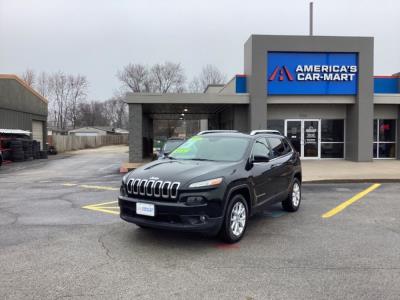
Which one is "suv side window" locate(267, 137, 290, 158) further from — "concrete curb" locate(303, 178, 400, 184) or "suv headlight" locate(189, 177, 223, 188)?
"concrete curb" locate(303, 178, 400, 184)

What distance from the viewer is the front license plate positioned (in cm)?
540

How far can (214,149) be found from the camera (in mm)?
6750

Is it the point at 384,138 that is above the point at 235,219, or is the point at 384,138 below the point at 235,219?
above

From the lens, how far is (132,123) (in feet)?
62.7

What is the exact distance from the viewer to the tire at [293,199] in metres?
8.11

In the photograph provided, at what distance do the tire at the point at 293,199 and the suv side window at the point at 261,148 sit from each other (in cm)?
132

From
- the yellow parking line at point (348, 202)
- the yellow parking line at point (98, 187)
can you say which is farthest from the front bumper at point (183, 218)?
the yellow parking line at point (98, 187)

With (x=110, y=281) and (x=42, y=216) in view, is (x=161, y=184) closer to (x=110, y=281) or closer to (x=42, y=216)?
(x=110, y=281)

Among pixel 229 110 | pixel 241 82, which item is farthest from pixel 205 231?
pixel 229 110

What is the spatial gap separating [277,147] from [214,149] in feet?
5.60

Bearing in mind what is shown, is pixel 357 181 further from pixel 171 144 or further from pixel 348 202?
pixel 171 144

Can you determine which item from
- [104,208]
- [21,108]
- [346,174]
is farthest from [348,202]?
[21,108]

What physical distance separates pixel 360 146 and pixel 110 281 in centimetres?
1802

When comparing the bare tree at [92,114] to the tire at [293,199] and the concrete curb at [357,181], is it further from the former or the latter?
the tire at [293,199]
